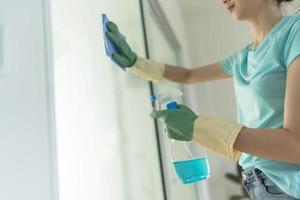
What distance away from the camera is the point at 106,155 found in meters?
0.92

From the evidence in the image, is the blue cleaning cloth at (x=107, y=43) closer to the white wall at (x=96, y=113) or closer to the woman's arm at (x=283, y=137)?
the white wall at (x=96, y=113)

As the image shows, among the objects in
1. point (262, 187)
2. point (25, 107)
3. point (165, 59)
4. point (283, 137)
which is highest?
point (165, 59)

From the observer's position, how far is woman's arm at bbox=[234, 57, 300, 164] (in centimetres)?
73

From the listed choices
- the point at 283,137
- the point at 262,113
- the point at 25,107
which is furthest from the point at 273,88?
the point at 25,107

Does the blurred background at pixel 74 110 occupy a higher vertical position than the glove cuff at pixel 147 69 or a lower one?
lower

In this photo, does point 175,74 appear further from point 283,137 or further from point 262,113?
point 283,137

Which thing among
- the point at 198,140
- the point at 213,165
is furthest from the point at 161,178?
the point at 213,165

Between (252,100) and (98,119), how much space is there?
0.38 meters

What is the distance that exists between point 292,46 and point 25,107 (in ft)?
1.85

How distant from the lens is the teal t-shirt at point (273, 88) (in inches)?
34.2

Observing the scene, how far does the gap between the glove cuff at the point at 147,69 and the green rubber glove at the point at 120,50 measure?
34mm

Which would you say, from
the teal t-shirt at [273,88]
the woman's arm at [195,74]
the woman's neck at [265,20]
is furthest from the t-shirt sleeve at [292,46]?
the woman's arm at [195,74]

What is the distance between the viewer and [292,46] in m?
0.82

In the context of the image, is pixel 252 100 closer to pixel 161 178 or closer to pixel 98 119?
pixel 98 119
